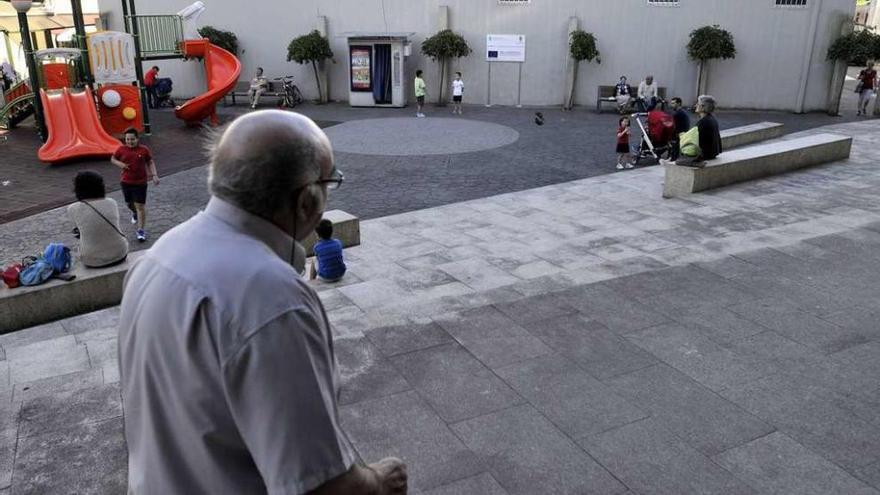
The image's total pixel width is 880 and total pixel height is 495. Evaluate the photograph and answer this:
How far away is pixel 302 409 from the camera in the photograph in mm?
1429

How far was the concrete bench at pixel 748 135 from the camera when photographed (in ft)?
49.2

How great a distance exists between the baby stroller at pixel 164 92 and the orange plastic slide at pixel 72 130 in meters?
8.01

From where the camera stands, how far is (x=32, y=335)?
604 centimetres

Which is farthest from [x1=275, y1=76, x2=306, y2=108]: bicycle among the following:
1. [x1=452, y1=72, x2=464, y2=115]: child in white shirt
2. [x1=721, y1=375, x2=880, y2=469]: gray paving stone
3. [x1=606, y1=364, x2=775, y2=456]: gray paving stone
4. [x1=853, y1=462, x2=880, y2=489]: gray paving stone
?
[x1=853, y1=462, x2=880, y2=489]: gray paving stone

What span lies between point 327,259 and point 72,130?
10.4 meters

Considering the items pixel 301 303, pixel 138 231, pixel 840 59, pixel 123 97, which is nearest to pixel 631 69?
pixel 840 59

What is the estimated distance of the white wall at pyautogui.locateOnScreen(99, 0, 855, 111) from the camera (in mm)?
20609

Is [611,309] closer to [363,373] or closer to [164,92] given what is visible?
[363,373]

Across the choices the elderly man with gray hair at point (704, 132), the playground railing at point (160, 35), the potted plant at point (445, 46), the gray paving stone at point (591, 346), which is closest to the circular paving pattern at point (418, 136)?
the potted plant at point (445, 46)

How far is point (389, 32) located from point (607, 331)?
19045 millimetres

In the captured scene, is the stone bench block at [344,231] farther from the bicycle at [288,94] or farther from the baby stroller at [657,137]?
the bicycle at [288,94]

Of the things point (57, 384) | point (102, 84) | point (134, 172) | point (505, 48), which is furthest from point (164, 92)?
point (57, 384)

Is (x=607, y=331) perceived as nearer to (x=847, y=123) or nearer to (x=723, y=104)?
(x=847, y=123)

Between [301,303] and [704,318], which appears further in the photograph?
[704,318]
